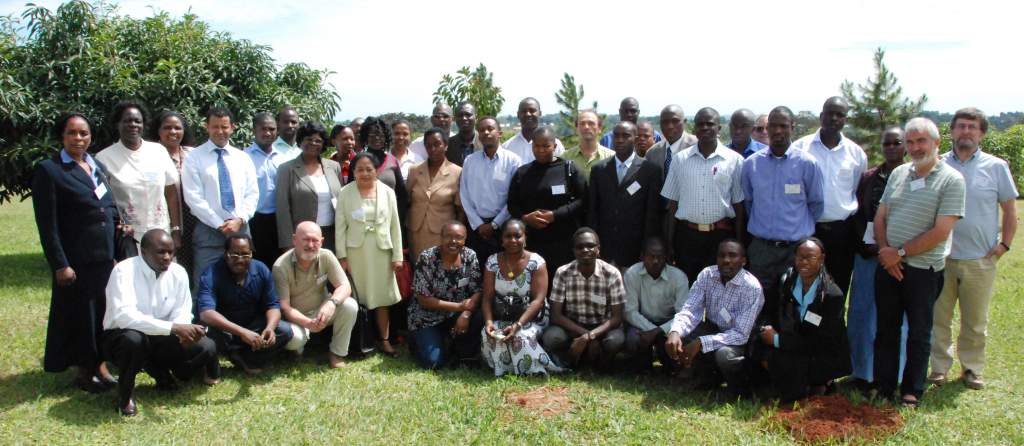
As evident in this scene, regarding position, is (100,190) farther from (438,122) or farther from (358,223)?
(438,122)

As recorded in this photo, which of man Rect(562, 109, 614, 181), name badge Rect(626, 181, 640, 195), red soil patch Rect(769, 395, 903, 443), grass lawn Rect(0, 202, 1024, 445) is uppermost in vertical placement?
man Rect(562, 109, 614, 181)

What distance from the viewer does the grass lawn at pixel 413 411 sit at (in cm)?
450

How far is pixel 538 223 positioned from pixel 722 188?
151cm

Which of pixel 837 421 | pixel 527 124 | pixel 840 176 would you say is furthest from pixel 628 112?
pixel 837 421

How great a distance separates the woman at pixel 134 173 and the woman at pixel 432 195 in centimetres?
208

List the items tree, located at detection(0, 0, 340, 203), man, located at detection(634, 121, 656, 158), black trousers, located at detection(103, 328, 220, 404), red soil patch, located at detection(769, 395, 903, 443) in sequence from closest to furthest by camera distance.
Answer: red soil patch, located at detection(769, 395, 903, 443)
black trousers, located at detection(103, 328, 220, 404)
man, located at detection(634, 121, 656, 158)
tree, located at detection(0, 0, 340, 203)

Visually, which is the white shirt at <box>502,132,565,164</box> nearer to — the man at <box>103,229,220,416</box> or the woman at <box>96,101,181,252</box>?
the woman at <box>96,101,181,252</box>

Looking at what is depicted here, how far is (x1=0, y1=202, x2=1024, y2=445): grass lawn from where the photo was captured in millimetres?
4504

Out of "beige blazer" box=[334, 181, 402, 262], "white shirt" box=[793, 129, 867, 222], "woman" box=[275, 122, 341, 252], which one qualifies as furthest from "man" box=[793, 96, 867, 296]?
"woman" box=[275, 122, 341, 252]

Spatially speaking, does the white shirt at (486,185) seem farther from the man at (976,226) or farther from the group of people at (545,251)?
the man at (976,226)

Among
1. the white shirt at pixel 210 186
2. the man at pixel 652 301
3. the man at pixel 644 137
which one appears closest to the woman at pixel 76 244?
the white shirt at pixel 210 186

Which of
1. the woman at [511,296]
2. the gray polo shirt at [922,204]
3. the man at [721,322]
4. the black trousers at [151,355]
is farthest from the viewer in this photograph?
the woman at [511,296]

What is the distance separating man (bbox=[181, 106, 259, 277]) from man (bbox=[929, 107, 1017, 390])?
212 inches

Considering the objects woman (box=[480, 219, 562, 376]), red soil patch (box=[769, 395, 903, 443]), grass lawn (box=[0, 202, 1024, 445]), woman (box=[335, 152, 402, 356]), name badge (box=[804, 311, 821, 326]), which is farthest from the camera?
woman (box=[335, 152, 402, 356])
